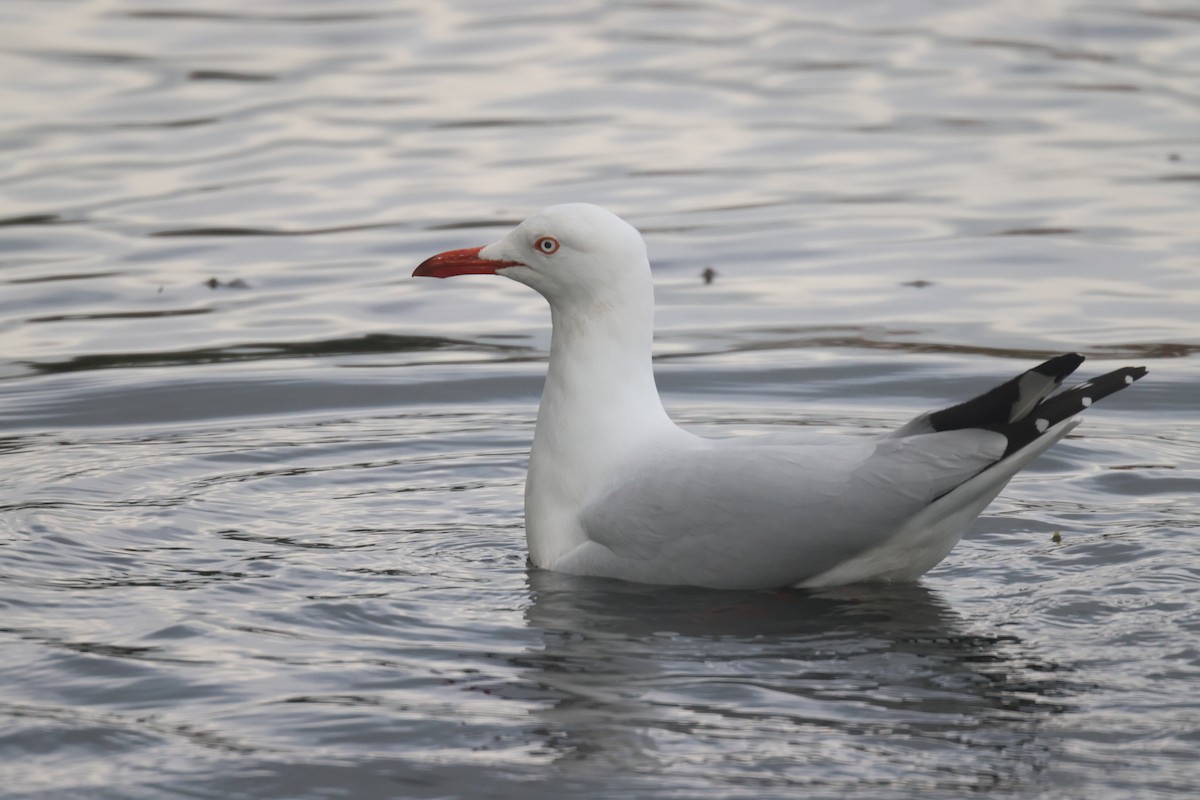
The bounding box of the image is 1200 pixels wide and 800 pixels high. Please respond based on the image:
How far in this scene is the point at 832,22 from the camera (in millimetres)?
18703

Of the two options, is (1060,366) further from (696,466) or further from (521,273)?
(521,273)

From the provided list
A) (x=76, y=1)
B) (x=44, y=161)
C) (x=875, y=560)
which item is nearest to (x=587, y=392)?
(x=875, y=560)

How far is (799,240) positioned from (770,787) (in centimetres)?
765

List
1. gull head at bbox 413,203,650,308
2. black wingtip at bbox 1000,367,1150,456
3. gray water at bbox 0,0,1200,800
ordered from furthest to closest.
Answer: gull head at bbox 413,203,650,308, black wingtip at bbox 1000,367,1150,456, gray water at bbox 0,0,1200,800

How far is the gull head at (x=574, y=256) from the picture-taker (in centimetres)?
616

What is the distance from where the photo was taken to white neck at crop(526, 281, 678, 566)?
621 centimetres

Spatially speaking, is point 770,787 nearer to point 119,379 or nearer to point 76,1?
point 119,379

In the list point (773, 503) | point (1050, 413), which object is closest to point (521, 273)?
point (773, 503)

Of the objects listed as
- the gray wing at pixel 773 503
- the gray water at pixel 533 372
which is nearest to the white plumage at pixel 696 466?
the gray wing at pixel 773 503

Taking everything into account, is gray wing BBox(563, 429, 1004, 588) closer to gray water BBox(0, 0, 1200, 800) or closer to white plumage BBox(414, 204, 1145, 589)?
white plumage BBox(414, 204, 1145, 589)

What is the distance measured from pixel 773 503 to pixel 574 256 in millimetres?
1060

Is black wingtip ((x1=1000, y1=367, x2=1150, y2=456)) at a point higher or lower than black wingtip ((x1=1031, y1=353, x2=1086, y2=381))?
lower

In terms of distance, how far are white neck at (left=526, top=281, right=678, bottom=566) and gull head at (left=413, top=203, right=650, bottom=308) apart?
5 cm

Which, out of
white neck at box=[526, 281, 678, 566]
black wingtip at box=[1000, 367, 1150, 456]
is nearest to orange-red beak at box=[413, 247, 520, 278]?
white neck at box=[526, 281, 678, 566]
